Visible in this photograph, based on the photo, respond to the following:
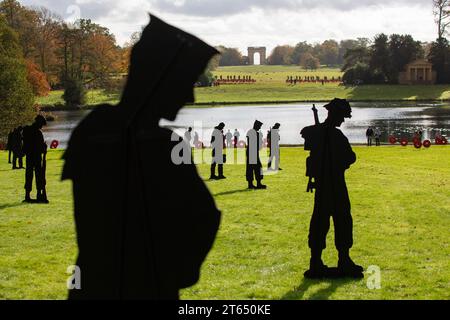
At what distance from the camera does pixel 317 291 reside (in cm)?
940

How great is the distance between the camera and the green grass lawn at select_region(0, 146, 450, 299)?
9531 mm

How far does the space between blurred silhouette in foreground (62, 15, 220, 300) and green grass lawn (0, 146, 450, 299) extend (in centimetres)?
426

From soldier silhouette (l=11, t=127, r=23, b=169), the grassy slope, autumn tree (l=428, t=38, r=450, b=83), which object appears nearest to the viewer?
soldier silhouette (l=11, t=127, r=23, b=169)

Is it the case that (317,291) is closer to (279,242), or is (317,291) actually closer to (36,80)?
(279,242)

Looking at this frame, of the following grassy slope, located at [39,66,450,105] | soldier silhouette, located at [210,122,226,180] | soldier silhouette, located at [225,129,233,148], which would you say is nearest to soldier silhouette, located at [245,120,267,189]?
soldier silhouette, located at [210,122,226,180]

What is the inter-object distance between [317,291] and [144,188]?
531cm

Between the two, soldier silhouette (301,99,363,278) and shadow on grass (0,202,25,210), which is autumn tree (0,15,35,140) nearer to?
shadow on grass (0,202,25,210)

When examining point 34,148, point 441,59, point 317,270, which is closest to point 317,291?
point 317,270

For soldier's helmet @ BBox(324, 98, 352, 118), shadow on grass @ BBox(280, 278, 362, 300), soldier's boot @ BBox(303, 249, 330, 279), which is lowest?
shadow on grass @ BBox(280, 278, 362, 300)

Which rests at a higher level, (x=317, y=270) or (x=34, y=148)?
(x=34, y=148)

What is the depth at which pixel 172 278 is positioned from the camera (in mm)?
4902

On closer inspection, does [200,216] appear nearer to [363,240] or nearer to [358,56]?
[363,240]

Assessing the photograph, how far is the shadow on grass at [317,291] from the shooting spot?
9.08 metres
